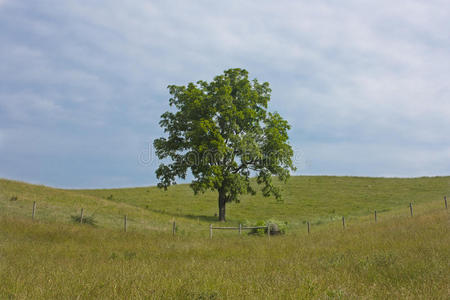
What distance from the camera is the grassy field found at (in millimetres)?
6984

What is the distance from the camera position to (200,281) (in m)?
7.99

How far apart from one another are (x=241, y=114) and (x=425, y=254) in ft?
85.3

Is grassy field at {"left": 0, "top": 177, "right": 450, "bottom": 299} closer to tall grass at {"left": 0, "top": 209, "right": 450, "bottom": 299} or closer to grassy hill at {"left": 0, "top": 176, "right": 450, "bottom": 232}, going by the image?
tall grass at {"left": 0, "top": 209, "right": 450, "bottom": 299}

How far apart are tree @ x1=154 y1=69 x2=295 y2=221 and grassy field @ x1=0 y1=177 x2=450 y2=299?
17.8 ft

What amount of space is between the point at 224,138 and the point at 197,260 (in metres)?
24.4

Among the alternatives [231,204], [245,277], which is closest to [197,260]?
[245,277]

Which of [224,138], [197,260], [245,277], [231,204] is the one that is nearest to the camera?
[245,277]

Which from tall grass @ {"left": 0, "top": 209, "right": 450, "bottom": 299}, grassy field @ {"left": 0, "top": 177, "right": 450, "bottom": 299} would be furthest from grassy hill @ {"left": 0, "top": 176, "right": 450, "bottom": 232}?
tall grass @ {"left": 0, "top": 209, "right": 450, "bottom": 299}

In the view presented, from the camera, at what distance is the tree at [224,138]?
3494 centimetres

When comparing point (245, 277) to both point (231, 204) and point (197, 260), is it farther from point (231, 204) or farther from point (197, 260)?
point (231, 204)

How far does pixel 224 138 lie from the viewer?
3638 centimetres

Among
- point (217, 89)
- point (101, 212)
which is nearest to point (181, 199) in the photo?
point (101, 212)

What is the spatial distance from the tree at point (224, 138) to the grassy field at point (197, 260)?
5.42 meters

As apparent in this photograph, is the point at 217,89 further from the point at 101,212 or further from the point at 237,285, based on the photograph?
the point at 237,285
